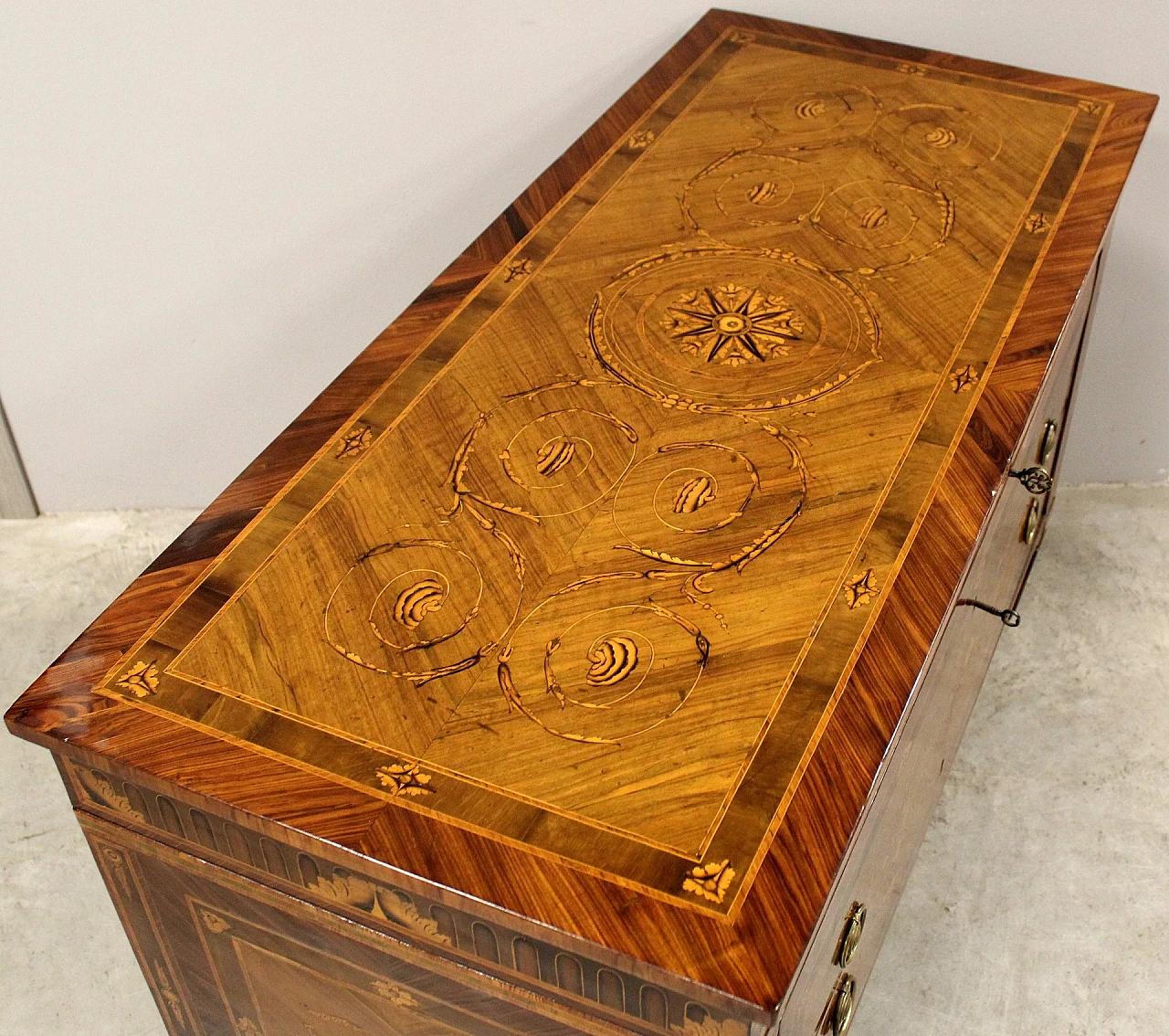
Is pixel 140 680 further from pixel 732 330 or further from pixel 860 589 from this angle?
pixel 732 330

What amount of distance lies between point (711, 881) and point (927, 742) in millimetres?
681

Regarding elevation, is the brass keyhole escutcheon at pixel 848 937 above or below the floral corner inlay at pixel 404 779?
below

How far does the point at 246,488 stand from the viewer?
1699 millimetres

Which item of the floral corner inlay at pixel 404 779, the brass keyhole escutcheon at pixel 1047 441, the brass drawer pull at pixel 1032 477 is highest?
the floral corner inlay at pixel 404 779

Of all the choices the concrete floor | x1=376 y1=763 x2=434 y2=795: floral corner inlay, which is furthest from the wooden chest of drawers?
the concrete floor

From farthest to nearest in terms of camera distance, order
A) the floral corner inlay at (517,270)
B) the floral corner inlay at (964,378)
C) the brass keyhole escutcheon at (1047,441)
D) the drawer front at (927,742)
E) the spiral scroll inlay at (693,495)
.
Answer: the brass keyhole escutcheon at (1047,441)
the floral corner inlay at (517,270)
the floral corner inlay at (964,378)
the spiral scroll inlay at (693,495)
the drawer front at (927,742)

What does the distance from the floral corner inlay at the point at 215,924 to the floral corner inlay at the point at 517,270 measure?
3.04ft

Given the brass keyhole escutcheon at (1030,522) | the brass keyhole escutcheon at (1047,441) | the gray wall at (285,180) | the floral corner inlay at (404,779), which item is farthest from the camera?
the gray wall at (285,180)

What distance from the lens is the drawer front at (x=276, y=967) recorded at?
1456 millimetres

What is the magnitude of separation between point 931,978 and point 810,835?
1.07 meters

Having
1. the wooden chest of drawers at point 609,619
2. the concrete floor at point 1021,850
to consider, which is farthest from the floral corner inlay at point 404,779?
the concrete floor at point 1021,850

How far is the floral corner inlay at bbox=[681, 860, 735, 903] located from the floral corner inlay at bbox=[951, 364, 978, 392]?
776mm

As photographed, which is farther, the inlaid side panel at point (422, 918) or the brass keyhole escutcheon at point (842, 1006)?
the brass keyhole escutcheon at point (842, 1006)

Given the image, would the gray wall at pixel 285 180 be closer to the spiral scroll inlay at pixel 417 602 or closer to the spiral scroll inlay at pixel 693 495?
the spiral scroll inlay at pixel 693 495
